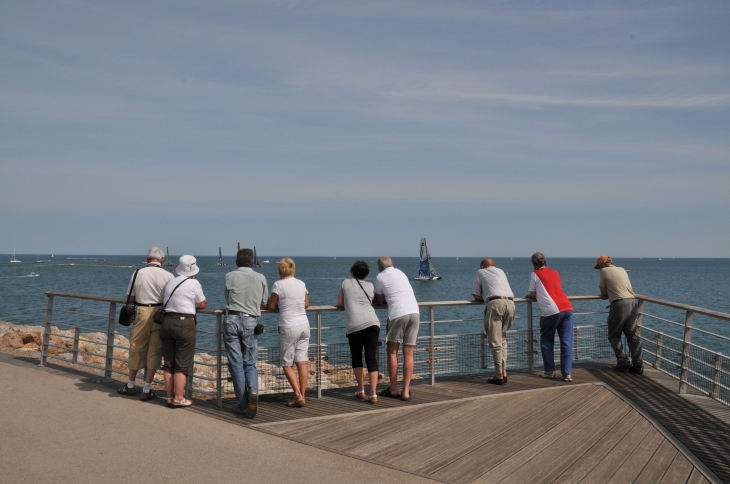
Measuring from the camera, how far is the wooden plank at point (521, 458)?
4.84m

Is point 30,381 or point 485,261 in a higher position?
point 485,261

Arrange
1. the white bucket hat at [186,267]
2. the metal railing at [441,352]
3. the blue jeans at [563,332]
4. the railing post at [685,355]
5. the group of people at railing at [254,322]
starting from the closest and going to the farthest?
the group of people at railing at [254,322] < the white bucket hat at [186,267] < the metal railing at [441,352] < the railing post at [685,355] < the blue jeans at [563,332]

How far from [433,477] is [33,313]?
38650mm

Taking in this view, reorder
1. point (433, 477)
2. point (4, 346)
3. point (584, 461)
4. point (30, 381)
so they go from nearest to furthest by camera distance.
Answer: point (433, 477) → point (584, 461) → point (30, 381) → point (4, 346)

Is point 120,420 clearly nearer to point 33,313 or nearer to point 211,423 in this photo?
point 211,423

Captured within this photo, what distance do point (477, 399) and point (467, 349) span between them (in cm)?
148

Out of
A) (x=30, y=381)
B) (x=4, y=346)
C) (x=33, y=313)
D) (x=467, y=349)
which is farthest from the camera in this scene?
(x=33, y=313)

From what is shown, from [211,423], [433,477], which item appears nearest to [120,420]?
[211,423]

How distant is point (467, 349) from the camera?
28.6 feet

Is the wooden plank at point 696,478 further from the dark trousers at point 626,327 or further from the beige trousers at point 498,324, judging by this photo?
the dark trousers at point 626,327

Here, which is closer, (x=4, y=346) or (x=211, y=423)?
(x=211, y=423)

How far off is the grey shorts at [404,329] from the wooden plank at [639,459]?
2.61 m

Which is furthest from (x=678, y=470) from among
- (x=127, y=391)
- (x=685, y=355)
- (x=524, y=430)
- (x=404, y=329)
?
(x=127, y=391)

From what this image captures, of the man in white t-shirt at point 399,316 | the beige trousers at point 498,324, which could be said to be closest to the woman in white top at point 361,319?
the man in white t-shirt at point 399,316
